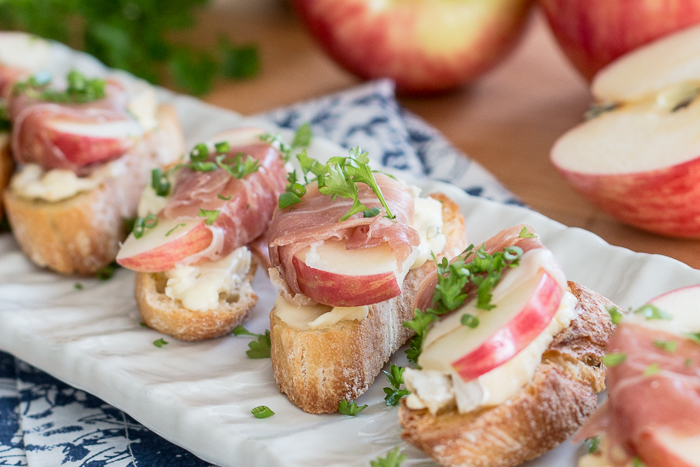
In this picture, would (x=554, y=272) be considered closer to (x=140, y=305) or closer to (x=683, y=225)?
(x=683, y=225)

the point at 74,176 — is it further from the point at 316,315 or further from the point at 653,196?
the point at 653,196

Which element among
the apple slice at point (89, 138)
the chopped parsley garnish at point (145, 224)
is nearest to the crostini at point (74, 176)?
the apple slice at point (89, 138)

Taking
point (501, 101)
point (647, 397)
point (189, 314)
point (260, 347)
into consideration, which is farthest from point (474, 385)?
point (501, 101)

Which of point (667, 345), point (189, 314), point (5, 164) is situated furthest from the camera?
point (5, 164)

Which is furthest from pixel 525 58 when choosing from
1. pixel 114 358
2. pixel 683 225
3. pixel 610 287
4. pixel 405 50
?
pixel 114 358

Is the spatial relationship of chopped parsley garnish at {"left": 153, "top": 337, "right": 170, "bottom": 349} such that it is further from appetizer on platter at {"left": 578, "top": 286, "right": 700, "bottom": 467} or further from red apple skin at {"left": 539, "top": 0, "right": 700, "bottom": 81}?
red apple skin at {"left": 539, "top": 0, "right": 700, "bottom": 81}

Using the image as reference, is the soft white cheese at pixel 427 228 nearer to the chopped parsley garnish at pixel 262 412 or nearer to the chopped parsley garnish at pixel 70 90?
the chopped parsley garnish at pixel 262 412

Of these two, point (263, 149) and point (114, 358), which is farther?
point (263, 149)

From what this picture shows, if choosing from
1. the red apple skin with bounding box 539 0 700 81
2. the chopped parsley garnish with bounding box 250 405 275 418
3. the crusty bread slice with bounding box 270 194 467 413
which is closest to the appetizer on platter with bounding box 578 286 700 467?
the crusty bread slice with bounding box 270 194 467 413
